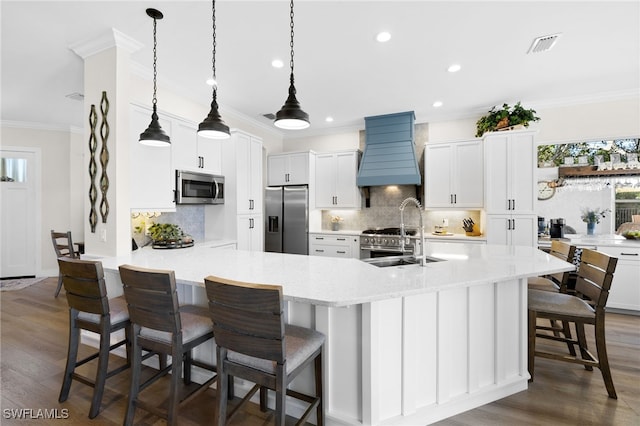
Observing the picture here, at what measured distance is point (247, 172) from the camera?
176 inches

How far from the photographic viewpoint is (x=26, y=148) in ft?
18.1

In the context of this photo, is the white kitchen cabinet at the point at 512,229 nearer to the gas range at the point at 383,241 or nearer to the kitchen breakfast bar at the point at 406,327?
the gas range at the point at 383,241

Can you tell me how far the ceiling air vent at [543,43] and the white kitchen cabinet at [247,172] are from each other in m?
3.61

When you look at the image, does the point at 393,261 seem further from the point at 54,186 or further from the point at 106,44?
the point at 54,186

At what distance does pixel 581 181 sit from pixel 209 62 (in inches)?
220

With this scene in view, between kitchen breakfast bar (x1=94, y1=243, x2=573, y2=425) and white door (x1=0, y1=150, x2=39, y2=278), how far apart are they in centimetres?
521

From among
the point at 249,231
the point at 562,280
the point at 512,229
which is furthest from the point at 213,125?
the point at 512,229

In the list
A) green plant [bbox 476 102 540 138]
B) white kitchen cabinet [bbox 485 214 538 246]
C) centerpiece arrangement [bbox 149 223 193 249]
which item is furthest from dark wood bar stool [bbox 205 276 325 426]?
green plant [bbox 476 102 540 138]

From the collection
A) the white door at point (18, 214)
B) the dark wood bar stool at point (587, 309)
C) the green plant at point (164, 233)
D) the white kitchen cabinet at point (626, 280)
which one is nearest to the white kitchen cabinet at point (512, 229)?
the white kitchen cabinet at point (626, 280)

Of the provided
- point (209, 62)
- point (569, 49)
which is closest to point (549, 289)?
point (569, 49)

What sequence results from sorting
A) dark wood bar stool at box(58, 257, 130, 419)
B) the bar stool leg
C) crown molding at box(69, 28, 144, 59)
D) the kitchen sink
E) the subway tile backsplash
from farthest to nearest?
the subway tile backsplash → crown molding at box(69, 28, 144, 59) → the kitchen sink → the bar stool leg → dark wood bar stool at box(58, 257, 130, 419)

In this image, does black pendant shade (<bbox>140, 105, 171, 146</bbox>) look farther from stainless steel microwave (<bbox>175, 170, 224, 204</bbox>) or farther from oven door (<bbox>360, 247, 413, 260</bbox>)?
oven door (<bbox>360, 247, 413, 260</bbox>)

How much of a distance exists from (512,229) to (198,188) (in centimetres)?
439

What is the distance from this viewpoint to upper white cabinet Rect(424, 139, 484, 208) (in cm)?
451
